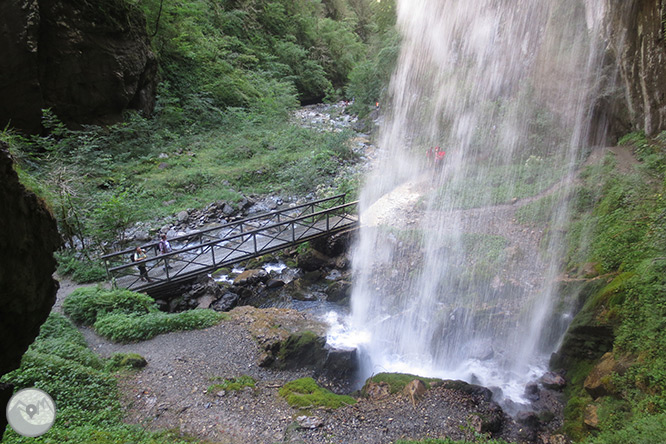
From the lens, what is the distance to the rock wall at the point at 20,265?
2.70 meters

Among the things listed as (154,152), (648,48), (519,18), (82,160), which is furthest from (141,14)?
(648,48)

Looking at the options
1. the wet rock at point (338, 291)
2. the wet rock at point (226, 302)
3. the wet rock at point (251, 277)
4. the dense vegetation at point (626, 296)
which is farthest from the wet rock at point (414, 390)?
the wet rock at point (251, 277)

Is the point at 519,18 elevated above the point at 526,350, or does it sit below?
above

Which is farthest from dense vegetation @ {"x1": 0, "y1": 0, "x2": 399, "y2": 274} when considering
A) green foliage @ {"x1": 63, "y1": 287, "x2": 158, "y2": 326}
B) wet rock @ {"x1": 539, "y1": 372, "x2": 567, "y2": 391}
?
wet rock @ {"x1": 539, "y1": 372, "x2": 567, "y2": 391}

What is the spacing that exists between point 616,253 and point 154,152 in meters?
22.6

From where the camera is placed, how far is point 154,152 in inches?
830

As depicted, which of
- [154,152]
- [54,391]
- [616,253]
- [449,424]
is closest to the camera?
[54,391]

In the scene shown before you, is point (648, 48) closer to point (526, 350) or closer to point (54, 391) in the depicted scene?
point (526, 350)

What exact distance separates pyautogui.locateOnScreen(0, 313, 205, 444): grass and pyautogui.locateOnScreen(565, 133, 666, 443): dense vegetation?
726 centimetres

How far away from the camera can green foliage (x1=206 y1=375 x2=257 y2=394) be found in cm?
719

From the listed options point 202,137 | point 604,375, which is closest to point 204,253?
point 604,375

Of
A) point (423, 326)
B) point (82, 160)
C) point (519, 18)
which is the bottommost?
point (423, 326)

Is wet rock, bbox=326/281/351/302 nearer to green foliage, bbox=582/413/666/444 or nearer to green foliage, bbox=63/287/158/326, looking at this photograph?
green foliage, bbox=63/287/158/326

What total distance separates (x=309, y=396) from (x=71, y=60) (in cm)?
2076
